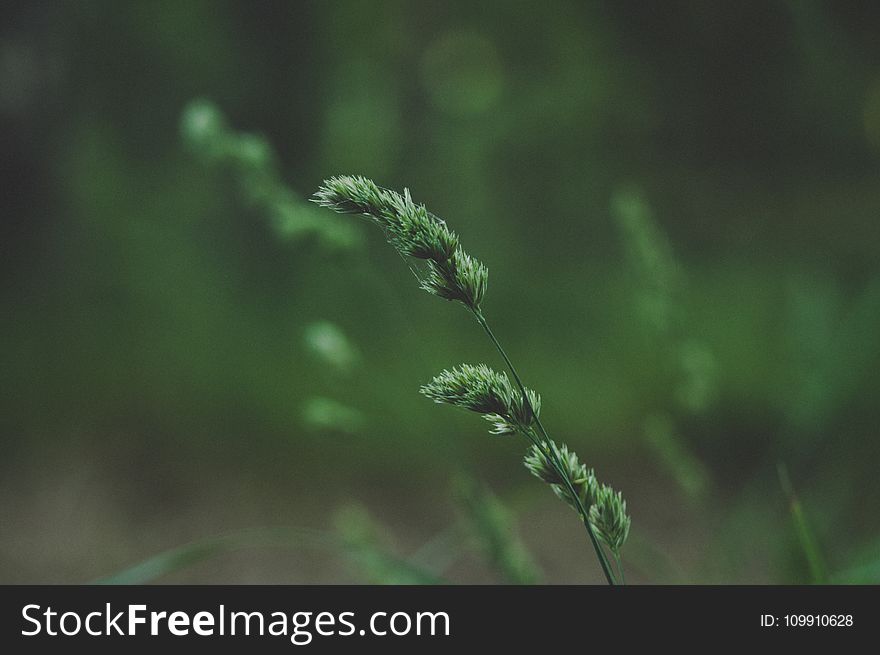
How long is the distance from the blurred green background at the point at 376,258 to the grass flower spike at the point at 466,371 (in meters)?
0.58

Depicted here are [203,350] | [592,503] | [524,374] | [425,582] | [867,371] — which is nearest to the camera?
[592,503]

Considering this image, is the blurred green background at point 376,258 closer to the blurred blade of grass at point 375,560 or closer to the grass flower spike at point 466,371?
the blurred blade of grass at point 375,560

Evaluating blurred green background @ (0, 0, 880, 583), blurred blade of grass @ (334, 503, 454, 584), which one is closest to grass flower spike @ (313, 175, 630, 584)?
blurred blade of grass @ (334, 503, 454, 584)

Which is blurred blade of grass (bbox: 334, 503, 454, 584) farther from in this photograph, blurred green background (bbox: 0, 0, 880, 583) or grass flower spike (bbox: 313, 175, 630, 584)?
blurred green background (bbox: 0, 0, 880, 583)

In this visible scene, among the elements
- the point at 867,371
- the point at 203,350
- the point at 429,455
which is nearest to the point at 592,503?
the point at 867,371

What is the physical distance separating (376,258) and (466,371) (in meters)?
0.69

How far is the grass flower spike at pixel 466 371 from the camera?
0.15 meters

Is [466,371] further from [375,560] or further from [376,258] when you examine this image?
[376,258]

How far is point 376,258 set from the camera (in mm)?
826

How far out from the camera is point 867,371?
2.22 feet

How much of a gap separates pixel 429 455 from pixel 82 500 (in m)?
0.51

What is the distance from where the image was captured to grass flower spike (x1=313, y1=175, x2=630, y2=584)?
145 mm

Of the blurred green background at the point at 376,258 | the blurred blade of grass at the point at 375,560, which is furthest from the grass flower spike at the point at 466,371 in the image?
the blurred green background at the point at 376,258

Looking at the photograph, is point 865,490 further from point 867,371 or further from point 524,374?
point 524,374
